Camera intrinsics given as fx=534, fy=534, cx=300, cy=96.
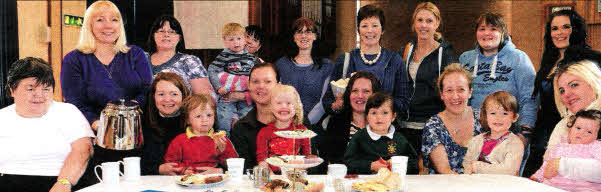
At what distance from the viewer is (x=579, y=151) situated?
7.72ft

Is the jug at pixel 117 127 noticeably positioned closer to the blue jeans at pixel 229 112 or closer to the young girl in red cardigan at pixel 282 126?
the young girl in red cardigan at pixel 282 126

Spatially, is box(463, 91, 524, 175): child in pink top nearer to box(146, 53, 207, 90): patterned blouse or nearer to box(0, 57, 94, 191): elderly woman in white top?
box(146, 53, 207, 90): patterned blouse

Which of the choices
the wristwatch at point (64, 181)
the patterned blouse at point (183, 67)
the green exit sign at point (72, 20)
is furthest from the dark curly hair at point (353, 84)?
the green exit sign at point (72, 20)

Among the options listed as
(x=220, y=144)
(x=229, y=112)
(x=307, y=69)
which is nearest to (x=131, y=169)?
(x=220, y=144)

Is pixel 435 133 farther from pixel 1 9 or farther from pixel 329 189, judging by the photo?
pixel 1 9

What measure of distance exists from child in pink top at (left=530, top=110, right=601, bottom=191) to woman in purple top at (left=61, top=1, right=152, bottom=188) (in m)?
2.11

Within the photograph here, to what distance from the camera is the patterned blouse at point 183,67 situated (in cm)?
322

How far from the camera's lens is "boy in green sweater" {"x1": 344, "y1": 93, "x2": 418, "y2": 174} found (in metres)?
2.77

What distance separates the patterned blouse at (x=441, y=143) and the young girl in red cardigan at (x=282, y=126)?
659 millimetres

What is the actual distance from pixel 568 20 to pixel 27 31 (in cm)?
456

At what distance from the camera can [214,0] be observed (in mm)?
5211

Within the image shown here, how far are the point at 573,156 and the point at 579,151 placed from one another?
0.04 metres

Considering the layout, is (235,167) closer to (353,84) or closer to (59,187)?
(59,187)

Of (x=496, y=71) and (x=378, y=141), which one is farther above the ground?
(x=496, y=71)
